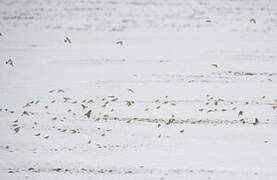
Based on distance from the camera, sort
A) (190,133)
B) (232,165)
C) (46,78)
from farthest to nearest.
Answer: (46,78), (190,133), (232,165)

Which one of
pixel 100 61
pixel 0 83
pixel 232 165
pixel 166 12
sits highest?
pixel 166 12

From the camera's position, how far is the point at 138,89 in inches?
258

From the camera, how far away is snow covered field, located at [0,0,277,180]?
18.1ft

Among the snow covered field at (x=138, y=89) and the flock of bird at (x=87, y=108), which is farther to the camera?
the flock of bird at (x=87, y=108)

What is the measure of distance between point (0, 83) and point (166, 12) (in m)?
3.94

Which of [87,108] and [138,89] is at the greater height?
[138,89]

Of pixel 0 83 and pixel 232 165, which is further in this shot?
pixel 0 83

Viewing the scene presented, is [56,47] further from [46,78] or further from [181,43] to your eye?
[181,43]

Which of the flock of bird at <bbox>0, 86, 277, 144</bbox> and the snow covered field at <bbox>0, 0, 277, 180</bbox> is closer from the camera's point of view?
the snow covered field at <bbox>0, 0, 277, 180</bbox>

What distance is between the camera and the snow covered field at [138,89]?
5.51 meters

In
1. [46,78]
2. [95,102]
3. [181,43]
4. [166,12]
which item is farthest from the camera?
[166,12]

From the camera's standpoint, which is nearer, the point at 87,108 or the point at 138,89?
the point at 87,108

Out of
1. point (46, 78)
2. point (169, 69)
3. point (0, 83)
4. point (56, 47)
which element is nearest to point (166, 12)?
point (169, 69)

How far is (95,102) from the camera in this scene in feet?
20.8
